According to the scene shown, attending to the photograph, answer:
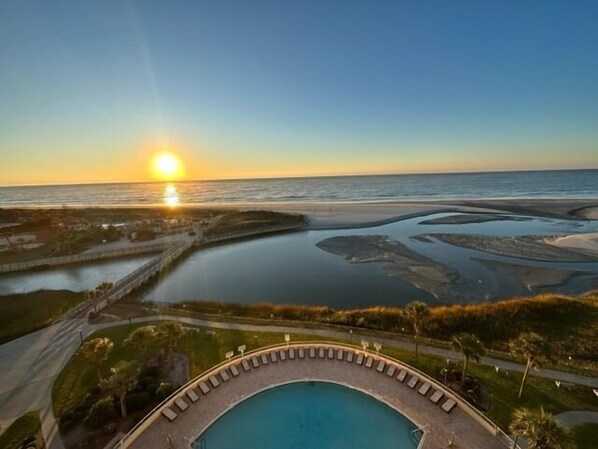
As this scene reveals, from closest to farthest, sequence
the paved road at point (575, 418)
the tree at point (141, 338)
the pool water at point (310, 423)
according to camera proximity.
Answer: the pool water at point (310, 423) → the paved road at point (575, 418) → the tree at point (141, 338)

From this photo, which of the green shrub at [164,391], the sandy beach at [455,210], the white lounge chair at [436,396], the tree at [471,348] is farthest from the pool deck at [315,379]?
the sandy beach at [455,210]

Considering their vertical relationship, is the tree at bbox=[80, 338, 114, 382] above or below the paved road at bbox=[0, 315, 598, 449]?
above

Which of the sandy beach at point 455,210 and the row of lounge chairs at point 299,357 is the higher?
the sandy beach at point 455,210

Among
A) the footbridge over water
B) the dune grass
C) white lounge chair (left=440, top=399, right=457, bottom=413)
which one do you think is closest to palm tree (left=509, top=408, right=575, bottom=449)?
white lounge chair (left=440, top=399, right=457, bottom=413)

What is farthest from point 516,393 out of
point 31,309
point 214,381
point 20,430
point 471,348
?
point 31,309

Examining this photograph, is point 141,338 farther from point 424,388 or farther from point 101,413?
point 424,388

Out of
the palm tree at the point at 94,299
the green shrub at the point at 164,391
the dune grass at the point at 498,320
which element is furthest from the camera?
the palm tree at the point at 94,299

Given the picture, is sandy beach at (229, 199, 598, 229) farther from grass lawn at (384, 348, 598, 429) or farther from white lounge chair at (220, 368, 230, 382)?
white lounge chair at (220, 368, 230, 382)

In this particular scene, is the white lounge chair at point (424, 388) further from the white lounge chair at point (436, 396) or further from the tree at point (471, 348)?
the tree at point (471, 348)
